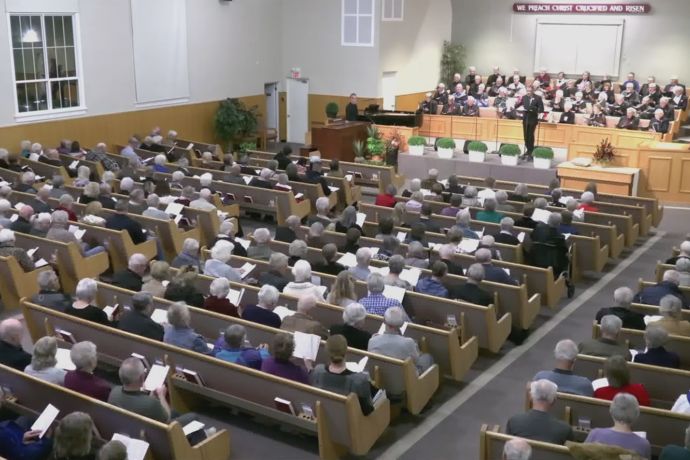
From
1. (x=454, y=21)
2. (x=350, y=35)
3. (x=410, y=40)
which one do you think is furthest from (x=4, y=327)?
(x=454, y=21)

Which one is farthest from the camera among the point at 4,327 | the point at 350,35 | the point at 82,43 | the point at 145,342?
the point at 350,35

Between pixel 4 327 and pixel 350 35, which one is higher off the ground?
pixel 350 35

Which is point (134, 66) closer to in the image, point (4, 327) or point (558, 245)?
point (558, 245)

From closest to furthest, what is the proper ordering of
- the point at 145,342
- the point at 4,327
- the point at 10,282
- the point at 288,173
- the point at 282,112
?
the point at 4,327 < the point at 145,342 < the point at 10,282 < the point at 288,173 < the point at 282,112

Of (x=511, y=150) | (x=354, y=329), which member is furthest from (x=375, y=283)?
(x=511, y=150)

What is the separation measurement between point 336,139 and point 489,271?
902 centimetres

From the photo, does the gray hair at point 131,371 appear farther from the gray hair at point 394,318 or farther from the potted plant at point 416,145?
the potted plant at point 416,145

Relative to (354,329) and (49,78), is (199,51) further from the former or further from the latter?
(354,329)

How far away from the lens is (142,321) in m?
6.38

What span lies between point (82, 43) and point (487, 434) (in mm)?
13281

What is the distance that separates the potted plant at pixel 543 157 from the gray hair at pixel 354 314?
9.67m

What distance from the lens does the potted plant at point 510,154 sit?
15.4 meters

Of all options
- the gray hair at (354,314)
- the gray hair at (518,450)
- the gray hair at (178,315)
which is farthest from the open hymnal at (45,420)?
the gray hair at (518,450)

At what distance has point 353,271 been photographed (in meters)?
7.80
